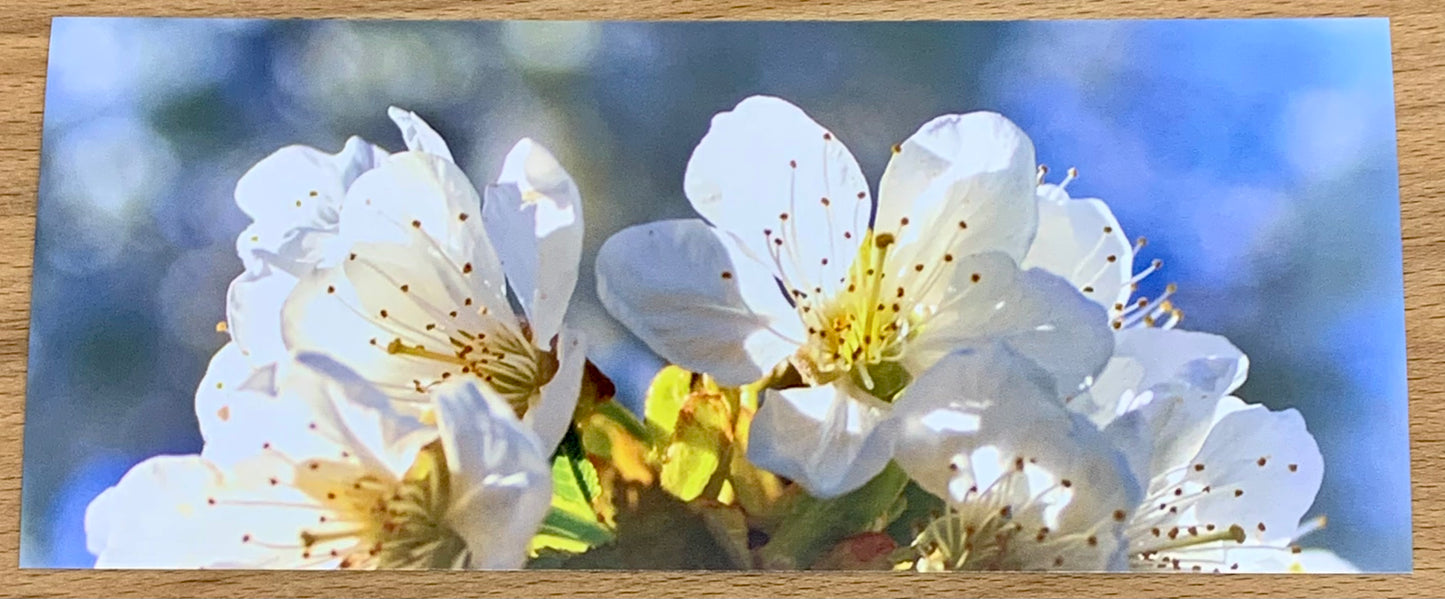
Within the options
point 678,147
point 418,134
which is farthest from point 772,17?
point 418,134

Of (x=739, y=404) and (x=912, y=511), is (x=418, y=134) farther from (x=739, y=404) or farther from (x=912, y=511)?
(x=912, y=511)

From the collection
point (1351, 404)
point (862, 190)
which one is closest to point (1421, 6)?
point (1351, 404)

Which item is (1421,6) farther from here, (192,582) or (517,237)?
(192,582)

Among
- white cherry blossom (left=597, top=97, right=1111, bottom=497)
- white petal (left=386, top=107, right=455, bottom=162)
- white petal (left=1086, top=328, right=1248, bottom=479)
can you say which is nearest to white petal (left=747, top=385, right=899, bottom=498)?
white cherry blossom (left=597, top=97, right=1111, bottom=497)

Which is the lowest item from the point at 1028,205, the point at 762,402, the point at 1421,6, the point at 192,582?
the point at 192,582

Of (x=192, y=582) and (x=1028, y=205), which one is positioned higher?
(x=1028, y=205)

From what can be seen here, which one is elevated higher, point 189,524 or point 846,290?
point 846,290

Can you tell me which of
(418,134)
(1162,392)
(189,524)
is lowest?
(189,524)
